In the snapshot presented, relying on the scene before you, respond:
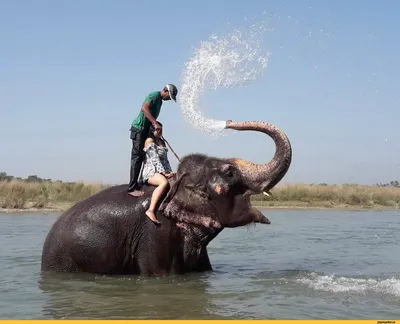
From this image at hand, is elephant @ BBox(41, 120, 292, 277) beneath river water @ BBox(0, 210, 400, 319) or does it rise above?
above

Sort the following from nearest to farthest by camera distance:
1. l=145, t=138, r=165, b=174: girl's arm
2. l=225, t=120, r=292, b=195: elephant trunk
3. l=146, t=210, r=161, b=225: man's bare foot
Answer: l=225, t=120, r=292, b=195: elephant trunk < l=146, t=210, r=161, b=225: man's bare foot < l=145, t=138, r=165, b=174: girl's arm

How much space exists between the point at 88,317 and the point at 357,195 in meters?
31.9

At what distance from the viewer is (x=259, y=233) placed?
739 inches

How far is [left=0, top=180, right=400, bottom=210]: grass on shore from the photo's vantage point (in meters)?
29.6

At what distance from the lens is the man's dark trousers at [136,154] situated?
1008cm

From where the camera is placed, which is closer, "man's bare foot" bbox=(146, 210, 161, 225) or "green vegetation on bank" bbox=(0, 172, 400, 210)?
"man's bare foot" bbox=(146, 210, 161, 225)

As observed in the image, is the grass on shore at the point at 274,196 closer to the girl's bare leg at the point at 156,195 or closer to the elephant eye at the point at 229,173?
the girl's bare leg at the point at 156,195

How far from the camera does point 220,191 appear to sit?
31.0ft

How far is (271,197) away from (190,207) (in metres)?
26.6

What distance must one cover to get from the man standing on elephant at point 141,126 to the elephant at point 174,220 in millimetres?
230

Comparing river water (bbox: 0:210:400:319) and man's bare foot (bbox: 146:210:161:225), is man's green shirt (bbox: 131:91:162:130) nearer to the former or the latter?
man's bare foot (bbox: 146:210:161:225)

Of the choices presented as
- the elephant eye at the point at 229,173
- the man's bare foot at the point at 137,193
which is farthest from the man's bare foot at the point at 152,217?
the elephant eye at the point at 229,173

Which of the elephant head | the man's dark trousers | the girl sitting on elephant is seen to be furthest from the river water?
the man's dark trousers

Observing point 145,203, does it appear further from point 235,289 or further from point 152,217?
point 235,289
